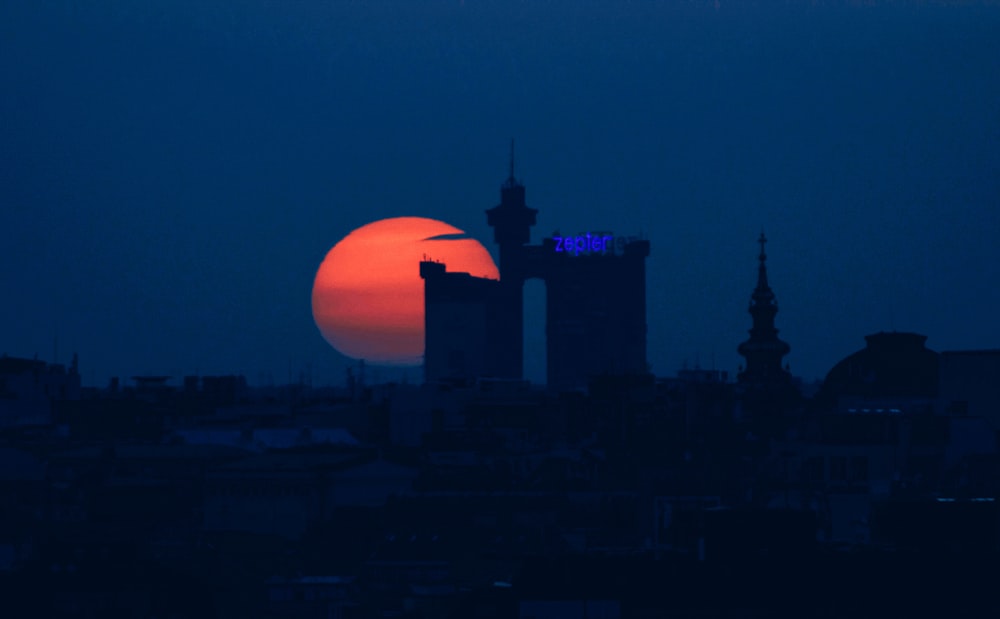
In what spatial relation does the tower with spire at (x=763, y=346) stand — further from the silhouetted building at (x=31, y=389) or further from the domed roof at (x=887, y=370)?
the silhouetted building at (x=31, y=389)

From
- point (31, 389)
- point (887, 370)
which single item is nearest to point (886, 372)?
point (887, 370)

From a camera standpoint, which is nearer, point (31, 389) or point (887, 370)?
point (887, 370)

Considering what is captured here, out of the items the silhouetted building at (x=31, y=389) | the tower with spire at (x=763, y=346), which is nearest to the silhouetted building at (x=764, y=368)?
the tower with spire at (x=763, y=346)

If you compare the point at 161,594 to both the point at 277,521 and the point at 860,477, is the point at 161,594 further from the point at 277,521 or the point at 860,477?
the point at 860,477

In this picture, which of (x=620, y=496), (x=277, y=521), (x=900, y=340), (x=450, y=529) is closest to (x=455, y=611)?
(x=450, y=529)

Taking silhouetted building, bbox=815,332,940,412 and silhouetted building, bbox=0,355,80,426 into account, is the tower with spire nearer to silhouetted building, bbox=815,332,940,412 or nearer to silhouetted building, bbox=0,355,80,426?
silhouetted building, bbox=815,332,940,412

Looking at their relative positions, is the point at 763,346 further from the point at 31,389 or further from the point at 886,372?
the point at 31,389

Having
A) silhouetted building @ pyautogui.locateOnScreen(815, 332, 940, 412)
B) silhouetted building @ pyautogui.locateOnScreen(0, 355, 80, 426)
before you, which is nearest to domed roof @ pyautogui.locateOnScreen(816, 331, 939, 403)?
silhouetted building @ pyautogui.locateOnScreen(815, 332, 940, 412)
